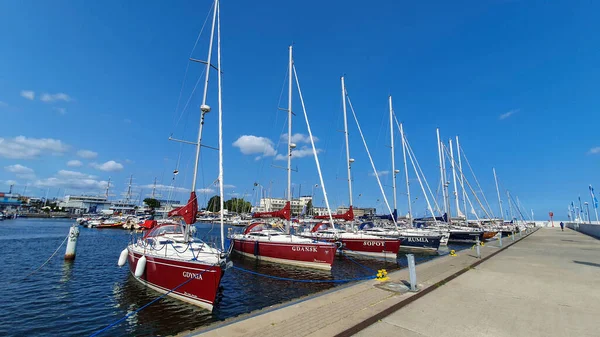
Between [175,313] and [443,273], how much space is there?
11.1 metres

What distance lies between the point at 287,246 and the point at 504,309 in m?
13.9

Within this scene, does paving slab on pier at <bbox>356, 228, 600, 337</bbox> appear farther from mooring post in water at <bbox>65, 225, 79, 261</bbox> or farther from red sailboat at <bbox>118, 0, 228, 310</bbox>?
mooring post in water at <bbox>65, 225, 79, 261</bbox>

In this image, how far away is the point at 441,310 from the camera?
730cm

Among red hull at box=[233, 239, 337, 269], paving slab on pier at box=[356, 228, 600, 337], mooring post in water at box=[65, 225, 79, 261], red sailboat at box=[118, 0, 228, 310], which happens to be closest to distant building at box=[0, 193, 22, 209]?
mooring post in water at box=[65, 225, 79, 261]

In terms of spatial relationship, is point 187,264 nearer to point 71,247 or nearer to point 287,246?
point 287,246

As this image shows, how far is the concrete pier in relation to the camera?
5.83 m

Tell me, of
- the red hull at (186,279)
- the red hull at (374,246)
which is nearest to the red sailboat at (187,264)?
the red hull at (186,279)

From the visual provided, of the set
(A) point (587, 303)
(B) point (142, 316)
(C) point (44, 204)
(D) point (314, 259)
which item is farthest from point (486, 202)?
(C) point (44, 204)

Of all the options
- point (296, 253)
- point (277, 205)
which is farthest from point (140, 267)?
point (277, 205)

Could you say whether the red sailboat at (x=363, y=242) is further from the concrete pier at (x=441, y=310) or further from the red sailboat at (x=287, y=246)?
the concrete pier at (x=441, y=310)

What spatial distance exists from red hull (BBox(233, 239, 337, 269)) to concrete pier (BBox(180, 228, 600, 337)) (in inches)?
280

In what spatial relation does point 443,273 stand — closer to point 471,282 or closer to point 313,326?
point 471,282

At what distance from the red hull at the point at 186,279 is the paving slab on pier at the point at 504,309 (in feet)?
20.9

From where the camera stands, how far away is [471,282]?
10.7 metres
